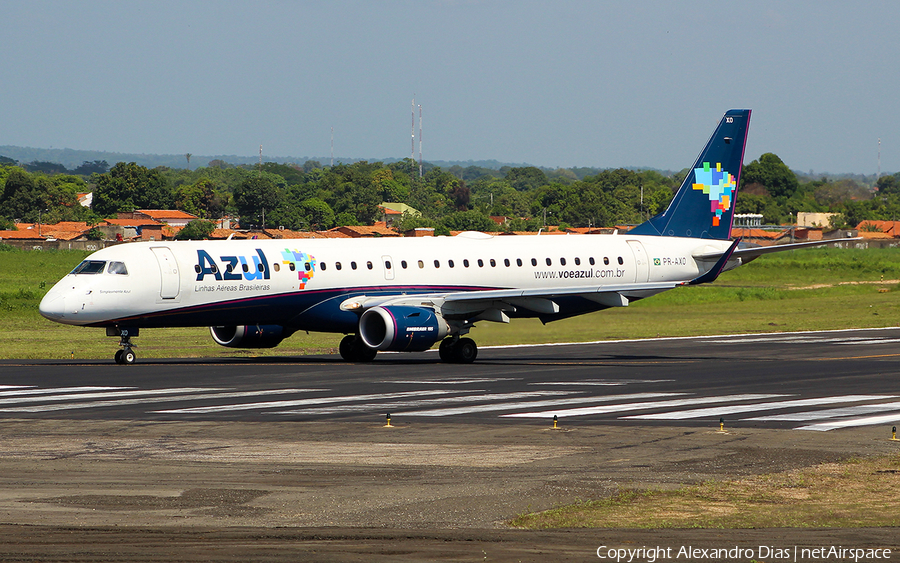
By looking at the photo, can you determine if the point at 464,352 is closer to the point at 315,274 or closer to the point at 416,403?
the point at 315,274

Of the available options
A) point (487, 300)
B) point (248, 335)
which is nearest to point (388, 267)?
point (487, 300)

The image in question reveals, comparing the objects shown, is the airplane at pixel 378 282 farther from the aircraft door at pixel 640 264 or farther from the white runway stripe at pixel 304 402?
the white runway stripe at pixel 304 402

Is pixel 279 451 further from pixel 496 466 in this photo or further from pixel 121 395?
pixel 121 395

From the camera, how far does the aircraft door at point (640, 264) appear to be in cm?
4575

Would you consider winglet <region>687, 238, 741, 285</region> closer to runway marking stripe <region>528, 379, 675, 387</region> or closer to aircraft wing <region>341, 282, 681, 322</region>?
aircraft wing <region>341, 282, 681, 322</region>

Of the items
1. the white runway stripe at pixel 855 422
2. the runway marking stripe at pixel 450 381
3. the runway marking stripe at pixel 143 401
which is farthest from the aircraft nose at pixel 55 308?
the white runway stripe at pixel 855 422

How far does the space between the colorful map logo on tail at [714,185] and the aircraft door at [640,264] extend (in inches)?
167

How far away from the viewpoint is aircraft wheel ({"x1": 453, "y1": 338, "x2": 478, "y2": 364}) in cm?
4122

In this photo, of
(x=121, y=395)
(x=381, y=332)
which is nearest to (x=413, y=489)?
(x=121, y=395)

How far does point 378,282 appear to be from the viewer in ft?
134

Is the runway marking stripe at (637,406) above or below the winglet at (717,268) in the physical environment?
below

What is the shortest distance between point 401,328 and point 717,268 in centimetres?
1334

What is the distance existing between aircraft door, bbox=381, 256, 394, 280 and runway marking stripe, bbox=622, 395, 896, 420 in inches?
614

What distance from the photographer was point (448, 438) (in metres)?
22.7
